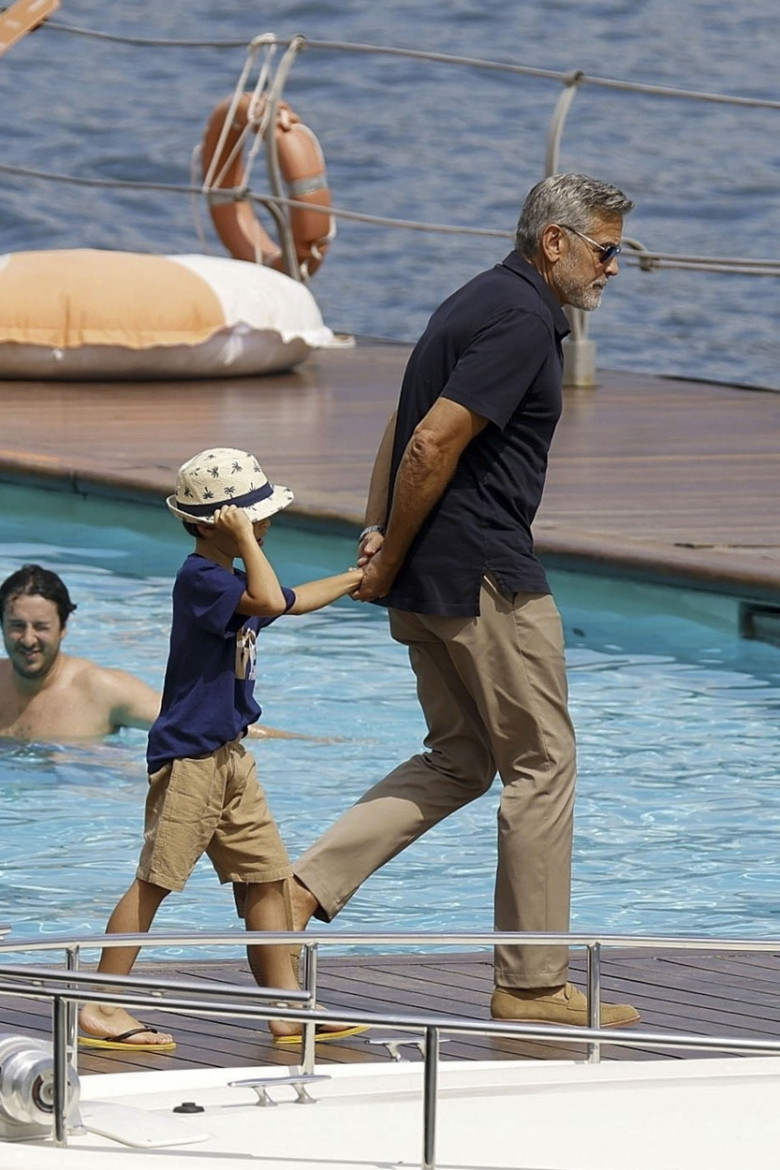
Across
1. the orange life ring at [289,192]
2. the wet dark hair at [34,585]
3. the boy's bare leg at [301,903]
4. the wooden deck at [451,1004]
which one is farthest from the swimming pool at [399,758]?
the orange life ring at [289,192]

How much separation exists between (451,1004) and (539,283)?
1.34 meters

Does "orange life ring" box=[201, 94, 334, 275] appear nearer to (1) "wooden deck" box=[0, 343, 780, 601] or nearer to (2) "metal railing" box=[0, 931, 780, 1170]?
(1) "wooden deck" box=[0, 343, 780, 601]

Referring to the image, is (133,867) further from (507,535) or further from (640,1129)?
(640,1129)

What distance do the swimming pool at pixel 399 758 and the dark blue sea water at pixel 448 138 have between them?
470 inches

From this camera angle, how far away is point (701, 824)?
636 centimetres

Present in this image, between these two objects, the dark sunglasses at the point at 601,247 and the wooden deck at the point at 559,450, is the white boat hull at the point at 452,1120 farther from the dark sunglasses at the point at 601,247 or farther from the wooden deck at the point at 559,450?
the wooden deck at the point at 559,450

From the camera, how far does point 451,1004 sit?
13.4 ft

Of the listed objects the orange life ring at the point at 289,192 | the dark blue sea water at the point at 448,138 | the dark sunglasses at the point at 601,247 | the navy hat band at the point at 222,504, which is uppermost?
the dark blue sea water at the point at 448,138

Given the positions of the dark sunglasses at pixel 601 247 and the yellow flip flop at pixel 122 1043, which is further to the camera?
the dark sunglasses at pixel 601 247

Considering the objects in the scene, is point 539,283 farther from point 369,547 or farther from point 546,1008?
point 546,1008

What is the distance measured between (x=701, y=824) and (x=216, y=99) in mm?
24255

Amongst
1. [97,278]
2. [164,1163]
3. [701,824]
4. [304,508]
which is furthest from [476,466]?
[97,278]

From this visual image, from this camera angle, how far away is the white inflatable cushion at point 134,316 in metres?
11.3

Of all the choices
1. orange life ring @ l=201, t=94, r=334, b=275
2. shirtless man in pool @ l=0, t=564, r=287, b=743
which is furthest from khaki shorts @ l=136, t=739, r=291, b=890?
orange life ring @ l=201, t=94, r=334, b=275
